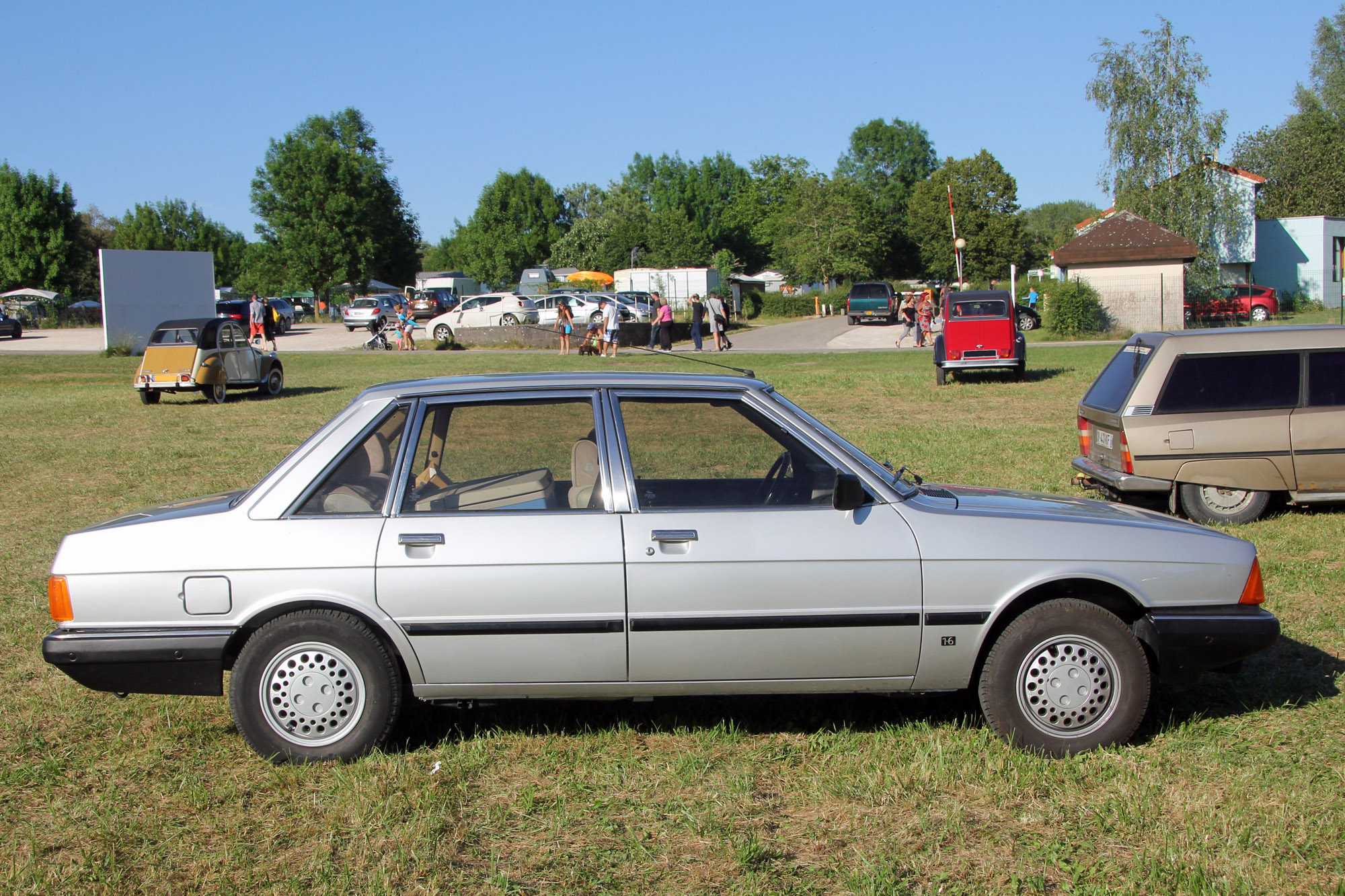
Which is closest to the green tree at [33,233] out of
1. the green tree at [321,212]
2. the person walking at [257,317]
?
the green tree at [321,212]

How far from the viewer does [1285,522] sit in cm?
833

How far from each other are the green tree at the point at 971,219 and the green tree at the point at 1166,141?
3925cm

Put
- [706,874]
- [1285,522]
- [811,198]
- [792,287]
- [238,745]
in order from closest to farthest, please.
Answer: [706,874]
[238,745]
[1285,522]
[811,198]
[792,287]

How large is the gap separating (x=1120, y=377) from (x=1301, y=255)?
48.1 metres

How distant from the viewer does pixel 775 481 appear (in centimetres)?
448

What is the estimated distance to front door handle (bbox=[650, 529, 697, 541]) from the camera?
405 centimetres

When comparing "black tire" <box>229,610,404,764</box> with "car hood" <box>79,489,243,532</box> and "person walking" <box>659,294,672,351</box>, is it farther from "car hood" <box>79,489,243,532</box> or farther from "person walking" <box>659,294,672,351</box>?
"person walking" <box>659,294,672,351</box>

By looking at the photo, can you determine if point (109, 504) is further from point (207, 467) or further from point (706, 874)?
point (706, 874)

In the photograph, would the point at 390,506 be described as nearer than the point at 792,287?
Yes

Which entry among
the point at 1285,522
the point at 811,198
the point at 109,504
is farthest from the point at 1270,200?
the point at 109,504

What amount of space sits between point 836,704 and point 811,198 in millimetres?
70210

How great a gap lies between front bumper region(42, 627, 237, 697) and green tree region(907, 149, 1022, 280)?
81.0m

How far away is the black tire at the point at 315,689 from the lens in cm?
409

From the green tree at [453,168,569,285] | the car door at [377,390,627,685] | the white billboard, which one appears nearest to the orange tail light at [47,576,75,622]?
the car door at [377,390,627,685]
